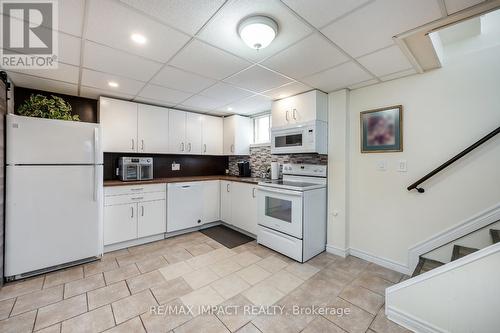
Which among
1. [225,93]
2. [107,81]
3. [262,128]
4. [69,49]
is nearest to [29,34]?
[69,49]

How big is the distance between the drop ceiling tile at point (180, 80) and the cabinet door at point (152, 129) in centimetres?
100

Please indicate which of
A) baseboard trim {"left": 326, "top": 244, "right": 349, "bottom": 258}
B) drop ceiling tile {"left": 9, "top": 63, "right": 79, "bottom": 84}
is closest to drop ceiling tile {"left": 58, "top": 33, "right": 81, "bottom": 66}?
drop ceiling tile {"left": 9, "top": 63, "right": 79, "bottom": 84}

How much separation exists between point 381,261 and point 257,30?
2824 mm

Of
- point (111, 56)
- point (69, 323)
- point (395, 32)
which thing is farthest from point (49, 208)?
point (395, 32)

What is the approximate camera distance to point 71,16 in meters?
1.37

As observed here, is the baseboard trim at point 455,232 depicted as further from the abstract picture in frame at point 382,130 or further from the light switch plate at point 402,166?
the abstract picture in frame at point 382,130

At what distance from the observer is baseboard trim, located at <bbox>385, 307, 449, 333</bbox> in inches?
58.1

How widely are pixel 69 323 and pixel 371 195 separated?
10.5 feet

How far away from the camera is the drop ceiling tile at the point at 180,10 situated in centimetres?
125

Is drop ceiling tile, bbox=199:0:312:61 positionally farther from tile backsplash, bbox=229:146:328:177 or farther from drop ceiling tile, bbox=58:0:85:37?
tile backsplash, bbox=229:146:328:177

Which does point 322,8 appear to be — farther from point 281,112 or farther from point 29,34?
point 29,34

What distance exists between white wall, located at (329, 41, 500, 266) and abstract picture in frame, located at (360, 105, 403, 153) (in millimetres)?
66

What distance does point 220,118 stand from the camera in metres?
4.34

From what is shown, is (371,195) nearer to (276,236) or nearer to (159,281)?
(276,236)
